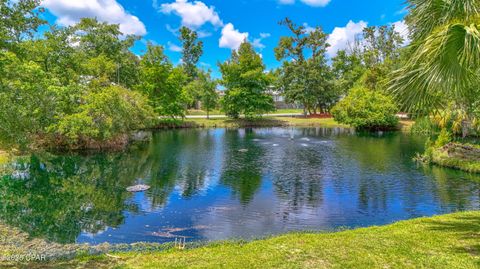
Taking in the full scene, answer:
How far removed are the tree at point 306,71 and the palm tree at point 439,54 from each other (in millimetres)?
60695

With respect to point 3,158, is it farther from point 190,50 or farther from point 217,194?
point 190,50

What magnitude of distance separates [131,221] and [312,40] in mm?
64946

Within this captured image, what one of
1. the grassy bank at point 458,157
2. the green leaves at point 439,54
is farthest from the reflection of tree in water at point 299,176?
the green leaves at point 439,54

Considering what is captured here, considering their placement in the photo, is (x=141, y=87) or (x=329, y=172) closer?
(x=329, y=172)

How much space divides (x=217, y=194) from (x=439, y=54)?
13.6 m

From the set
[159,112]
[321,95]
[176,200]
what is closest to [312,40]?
[321,95]

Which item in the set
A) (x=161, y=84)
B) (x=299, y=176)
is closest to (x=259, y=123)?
(x=161, y=84)

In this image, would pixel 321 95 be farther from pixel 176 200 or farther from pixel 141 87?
pixel 176 200

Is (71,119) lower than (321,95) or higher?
lower

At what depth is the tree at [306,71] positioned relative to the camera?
69.2 meters

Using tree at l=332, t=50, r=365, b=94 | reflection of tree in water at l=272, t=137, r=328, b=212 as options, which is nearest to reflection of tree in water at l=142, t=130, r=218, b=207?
reflection of tree in water at l=272, t=137, r=328, b=212

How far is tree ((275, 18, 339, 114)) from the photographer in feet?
227

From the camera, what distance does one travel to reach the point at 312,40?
72.2 meters

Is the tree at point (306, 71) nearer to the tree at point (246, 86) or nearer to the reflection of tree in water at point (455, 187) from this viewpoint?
the tree at point (246, 86)
